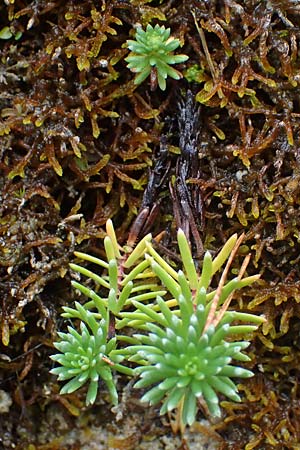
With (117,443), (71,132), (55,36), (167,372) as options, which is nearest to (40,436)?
(117,443)

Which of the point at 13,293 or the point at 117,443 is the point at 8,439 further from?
the point at 13,293

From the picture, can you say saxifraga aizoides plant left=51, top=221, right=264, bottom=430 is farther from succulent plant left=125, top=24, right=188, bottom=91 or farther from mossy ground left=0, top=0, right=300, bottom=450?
succulent plant left=125, top=24, right=188, bottom=91

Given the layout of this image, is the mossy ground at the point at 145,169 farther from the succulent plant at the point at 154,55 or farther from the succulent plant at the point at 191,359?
the succulent plant at the point at 191,359

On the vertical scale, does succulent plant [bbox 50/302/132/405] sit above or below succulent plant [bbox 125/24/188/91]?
below

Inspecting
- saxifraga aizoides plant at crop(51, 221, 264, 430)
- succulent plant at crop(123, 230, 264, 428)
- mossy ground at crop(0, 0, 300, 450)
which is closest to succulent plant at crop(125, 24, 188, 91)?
mossy ground at crop(0, 0, 300, 450)

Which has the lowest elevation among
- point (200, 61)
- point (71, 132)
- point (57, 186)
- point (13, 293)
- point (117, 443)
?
point (117, 443)

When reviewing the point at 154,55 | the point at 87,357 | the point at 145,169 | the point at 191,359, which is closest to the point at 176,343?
the point at 191,359
